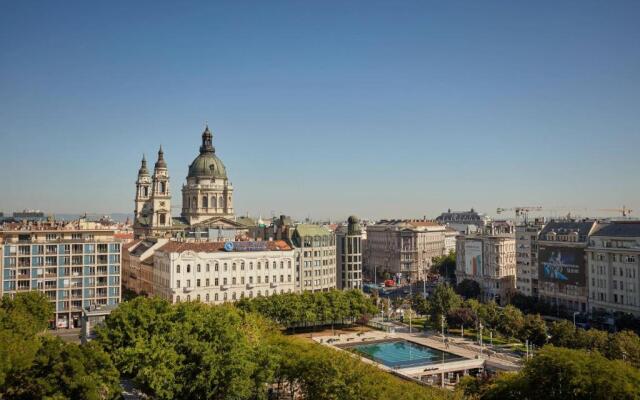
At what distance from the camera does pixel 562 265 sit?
119 meters

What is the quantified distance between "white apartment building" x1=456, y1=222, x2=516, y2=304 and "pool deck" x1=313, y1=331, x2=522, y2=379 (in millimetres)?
43359

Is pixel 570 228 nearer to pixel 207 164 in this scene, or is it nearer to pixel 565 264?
pixel 565 264

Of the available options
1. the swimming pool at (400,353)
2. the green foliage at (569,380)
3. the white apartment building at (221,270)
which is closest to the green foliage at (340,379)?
the green foliage at (569,380)

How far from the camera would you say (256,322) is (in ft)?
230

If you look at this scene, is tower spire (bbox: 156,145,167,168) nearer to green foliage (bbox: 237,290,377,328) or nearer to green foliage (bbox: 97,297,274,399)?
green foliage (bbox: 237,290,377,328)

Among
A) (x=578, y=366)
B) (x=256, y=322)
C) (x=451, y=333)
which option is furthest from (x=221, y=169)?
(x=578, y=366)

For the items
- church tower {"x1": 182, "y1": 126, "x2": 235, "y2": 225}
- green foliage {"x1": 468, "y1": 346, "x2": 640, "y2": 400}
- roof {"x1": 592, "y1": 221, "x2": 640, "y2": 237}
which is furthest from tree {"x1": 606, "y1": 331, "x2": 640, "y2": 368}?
church tower {"x1": 182, "y1": 126, "x2": 235, "y2": 225}

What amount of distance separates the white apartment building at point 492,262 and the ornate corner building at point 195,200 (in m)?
60.6

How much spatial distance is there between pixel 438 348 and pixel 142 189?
116m

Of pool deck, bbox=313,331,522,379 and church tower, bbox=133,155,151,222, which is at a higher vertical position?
church tower, bbox=133,155,151,222

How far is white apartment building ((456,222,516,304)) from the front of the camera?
13875 centimetres

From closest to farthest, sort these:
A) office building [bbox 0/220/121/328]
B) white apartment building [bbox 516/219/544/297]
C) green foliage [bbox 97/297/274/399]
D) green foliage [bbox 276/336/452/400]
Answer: green foliage [bbox 276/336/452/400] < green foliage [bbox 97/297/274/399] < office building [bbox 0/220/121/328] < white apartment building [bbox 516/219/544/297]

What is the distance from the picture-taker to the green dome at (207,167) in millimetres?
167750

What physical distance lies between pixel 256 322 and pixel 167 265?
131ft
